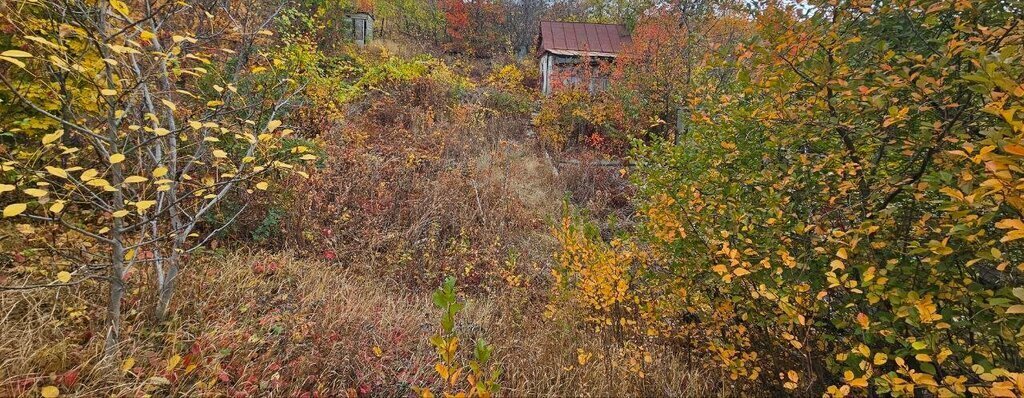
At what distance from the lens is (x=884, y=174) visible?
206 cm

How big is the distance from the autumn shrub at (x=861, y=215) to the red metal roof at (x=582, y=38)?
14.4m

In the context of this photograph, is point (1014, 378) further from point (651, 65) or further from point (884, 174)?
point (651, 65)

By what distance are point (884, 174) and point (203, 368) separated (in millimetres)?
3725

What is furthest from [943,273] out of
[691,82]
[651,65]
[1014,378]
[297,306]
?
[651,65]

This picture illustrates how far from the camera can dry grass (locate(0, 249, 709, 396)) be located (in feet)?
7.04

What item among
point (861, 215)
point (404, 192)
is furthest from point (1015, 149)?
point (404, 192)

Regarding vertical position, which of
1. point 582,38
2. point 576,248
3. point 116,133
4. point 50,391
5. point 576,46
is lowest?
point 50,391

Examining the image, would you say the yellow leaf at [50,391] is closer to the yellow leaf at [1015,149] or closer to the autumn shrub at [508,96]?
the yellow leaf at [1015,149]

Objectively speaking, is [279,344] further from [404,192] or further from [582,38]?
[582,38]

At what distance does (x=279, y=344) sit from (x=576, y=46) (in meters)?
16.1

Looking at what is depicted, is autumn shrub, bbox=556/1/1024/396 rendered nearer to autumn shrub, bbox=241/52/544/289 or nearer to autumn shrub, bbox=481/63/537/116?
autumn shrub, bbox=241/52/544/289

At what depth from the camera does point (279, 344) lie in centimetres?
278

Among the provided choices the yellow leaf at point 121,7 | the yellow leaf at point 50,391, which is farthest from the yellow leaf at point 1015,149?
the yellow leaf at point 50,391

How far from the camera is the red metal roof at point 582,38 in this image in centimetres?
1644
